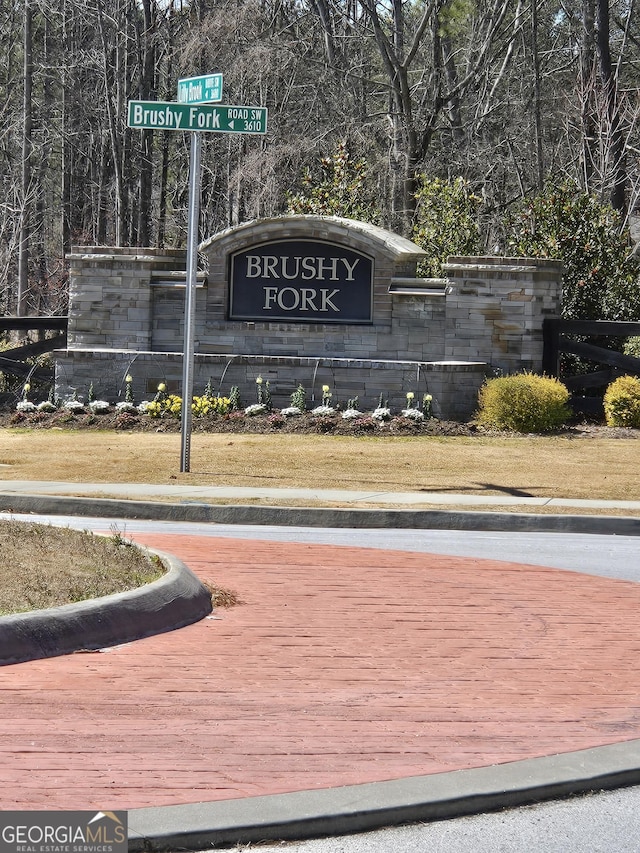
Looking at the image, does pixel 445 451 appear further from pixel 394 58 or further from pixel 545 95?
pixel 545 95

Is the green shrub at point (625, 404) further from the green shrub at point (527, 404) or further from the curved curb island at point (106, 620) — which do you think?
the curved curb island at point (106, 620)

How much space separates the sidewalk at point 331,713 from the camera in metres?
4.79

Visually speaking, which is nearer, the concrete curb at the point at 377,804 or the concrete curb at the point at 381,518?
the concrete curb at the point at 377,804

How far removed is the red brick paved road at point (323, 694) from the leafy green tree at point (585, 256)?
16.3 meters

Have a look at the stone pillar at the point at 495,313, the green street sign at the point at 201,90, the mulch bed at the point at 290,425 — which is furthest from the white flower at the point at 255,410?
the green street sign at the point at 201,90

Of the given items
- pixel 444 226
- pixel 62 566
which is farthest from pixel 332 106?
pixel 62 566

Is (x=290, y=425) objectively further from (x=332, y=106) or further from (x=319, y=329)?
(x=332, y=106)

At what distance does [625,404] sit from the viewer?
71.3ft

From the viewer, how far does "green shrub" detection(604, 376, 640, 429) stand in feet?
Answer: 71.2

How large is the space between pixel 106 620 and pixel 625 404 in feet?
52.0

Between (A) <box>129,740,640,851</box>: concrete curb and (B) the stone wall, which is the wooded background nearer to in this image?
(B) the stone wall

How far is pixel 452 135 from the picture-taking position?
119ft

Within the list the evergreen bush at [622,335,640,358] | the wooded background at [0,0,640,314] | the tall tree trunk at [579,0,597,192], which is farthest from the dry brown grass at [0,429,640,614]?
the tall tree trunk at [579,0,597,192]

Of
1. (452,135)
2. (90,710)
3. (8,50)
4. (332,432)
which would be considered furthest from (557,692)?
(8,50)
